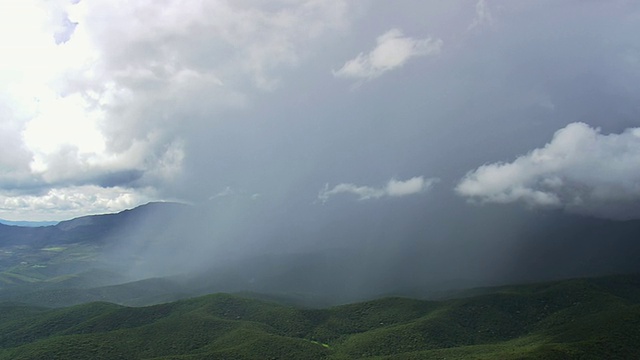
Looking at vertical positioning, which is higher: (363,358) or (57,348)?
(57,348)

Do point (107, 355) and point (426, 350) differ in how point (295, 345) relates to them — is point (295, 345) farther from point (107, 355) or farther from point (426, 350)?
point (107, 355)

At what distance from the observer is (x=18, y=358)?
195 metres

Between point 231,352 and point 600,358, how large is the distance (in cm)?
13318

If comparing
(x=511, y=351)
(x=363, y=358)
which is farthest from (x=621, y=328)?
(x=363, y=358)

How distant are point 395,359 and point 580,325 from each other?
83.4m

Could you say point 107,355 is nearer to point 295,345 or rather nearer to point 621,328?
point 295,345

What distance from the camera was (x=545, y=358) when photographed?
151 m

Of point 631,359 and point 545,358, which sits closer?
point 545,358

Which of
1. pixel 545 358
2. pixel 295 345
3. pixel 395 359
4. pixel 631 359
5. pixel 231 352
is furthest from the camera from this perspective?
pixel 295 345

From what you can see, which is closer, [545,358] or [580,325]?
[545,358]

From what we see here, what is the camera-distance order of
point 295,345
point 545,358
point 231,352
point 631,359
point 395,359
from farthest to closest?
point 295,345
point 231,352
point 395,359
point 631,359
point 545,358

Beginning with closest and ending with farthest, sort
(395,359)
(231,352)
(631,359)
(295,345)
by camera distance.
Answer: (631,359) < (395,359) < (231,352) < (295,345)

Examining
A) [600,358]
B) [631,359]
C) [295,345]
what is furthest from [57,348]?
[631,359]

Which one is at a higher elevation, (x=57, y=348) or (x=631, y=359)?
(x=57, y=348)
